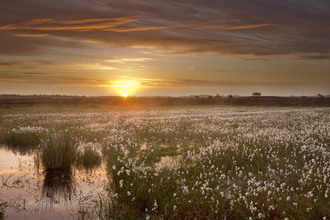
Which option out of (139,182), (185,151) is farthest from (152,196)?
(185,151)

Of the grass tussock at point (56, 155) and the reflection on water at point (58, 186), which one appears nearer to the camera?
the reflection on water at point (58, 186)

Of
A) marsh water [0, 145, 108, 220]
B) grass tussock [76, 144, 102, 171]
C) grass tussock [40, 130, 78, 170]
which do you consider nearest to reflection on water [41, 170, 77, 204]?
marsh water [0, 145, 108, 220]

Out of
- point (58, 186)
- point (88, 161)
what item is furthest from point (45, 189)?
point (88, 161)

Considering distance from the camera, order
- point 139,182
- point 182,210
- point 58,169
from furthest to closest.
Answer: point 58,169, point 139,182, point 182,210

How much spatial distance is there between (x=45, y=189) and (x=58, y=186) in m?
0.31

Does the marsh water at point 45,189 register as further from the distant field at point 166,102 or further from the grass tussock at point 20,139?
the distant field at point 166,102

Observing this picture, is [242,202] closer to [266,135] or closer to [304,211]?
[304,211]

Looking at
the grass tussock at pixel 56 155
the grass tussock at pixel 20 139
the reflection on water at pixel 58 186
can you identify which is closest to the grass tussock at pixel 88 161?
the grass tussock at pixel 56 155

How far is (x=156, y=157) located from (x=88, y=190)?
3.33 meters

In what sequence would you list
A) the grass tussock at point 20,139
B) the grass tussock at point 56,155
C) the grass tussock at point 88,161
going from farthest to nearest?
the grass tussock at point 20,139, the grass tussock at point 88,161, the grass tussock at point 56,155

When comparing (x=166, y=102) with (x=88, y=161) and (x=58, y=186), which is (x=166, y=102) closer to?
(x=88, y=161)

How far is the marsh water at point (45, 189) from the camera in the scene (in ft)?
14.9

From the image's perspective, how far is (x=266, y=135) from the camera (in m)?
10.9

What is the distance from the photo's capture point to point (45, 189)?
5.62m
